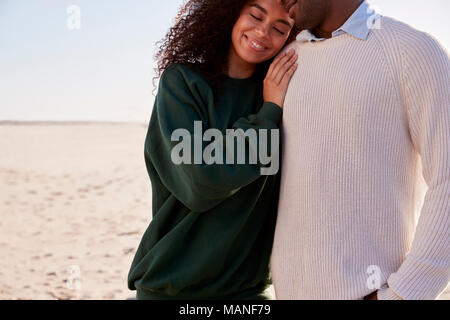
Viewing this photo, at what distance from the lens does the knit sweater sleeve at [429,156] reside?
5.68 feet

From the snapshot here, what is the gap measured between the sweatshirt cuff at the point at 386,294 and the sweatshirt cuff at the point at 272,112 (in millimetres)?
730

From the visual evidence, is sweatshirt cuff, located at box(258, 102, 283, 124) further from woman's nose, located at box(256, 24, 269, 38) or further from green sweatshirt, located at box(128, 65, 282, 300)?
woman's nose, located at box(256, 24, 269, 38)

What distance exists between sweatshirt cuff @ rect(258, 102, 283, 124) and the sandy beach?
265cm

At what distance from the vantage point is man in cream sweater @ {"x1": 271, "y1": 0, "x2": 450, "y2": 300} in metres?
1.76

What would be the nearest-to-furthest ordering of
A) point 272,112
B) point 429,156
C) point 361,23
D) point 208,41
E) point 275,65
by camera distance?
point 429,156
point 361,23
point 272,112
point 275,65
point 208,41

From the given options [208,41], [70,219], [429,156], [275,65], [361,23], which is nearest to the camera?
[429,156]

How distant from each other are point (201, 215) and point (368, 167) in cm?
69

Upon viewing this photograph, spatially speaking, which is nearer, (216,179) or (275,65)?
(216,179)

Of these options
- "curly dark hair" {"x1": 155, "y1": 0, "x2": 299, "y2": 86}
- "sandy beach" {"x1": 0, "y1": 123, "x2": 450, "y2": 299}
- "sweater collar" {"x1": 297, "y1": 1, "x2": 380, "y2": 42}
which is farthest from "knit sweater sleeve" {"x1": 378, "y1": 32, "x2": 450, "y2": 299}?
"sandy beach" {"x1": 0, "y1": 123, "x2": 450, "y2": 299}

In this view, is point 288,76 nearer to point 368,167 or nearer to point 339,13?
point 339,13

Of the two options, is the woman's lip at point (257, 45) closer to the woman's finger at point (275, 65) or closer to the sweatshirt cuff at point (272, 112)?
the woman's finger at point (275, 65)

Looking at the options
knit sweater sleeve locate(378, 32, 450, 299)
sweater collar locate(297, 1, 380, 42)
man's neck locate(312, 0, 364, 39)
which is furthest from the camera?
man's neck locate(312, 0, 364, 39)

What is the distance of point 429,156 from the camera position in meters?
1.77

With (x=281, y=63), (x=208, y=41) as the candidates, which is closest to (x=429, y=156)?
(x=281, y=63)
